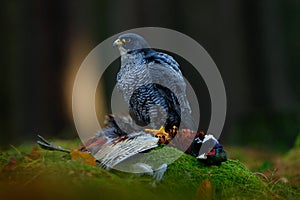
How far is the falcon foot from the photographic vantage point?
3.95 metres

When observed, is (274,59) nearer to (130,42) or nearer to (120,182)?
(130,42)

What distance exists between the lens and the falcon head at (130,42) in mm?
4602

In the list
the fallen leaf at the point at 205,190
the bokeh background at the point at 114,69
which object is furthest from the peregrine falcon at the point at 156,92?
the bokeh background at the point at 114,69

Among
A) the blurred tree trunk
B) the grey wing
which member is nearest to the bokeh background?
the blurred tree trunk

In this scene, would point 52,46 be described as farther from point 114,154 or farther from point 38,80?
point 114,154

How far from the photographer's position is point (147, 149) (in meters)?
3.78

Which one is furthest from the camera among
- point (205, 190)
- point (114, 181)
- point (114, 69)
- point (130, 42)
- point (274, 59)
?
point (114, 69)

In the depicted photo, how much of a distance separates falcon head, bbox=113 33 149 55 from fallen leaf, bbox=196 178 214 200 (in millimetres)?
1531

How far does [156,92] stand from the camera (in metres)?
4.32

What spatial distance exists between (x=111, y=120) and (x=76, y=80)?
24.4ft

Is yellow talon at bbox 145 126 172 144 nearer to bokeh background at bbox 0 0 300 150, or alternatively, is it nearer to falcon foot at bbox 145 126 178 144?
falcon foot at bbox 145 126 178 144

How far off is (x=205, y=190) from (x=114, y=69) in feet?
40.5

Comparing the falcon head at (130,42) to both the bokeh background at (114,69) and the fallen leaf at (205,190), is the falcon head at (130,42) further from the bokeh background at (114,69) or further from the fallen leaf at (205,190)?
the bokeh background at (114,69)

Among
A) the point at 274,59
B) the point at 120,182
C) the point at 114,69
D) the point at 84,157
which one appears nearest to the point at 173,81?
the point at 84,157
